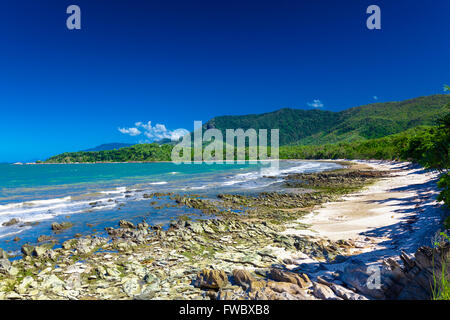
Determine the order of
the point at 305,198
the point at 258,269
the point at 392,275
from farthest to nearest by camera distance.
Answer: the point at 305,198 → the point at 258,269 → the point at 392,275

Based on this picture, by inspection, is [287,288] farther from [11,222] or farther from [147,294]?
[11,222]

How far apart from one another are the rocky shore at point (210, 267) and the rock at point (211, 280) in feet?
0.12

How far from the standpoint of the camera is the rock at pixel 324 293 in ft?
22.7

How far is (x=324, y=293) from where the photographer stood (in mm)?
6992

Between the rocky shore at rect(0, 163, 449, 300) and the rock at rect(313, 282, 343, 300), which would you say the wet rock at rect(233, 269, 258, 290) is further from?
the rock at rect(313, 282, 343, 300)

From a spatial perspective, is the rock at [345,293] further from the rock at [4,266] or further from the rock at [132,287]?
the rock at [4,266]

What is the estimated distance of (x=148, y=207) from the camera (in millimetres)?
27797

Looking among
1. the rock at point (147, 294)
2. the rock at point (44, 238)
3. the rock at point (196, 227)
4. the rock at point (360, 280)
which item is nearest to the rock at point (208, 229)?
the rock at point (196, 227)

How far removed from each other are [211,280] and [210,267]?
2384 millimetres

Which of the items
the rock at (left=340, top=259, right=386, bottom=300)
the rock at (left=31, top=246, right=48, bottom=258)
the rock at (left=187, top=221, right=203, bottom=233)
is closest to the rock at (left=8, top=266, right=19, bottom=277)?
the rock at (left=31, top=246, right=48, bottom=258)

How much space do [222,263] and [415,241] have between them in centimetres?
987

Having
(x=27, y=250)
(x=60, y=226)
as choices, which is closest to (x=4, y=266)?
(x=27, y=250)
